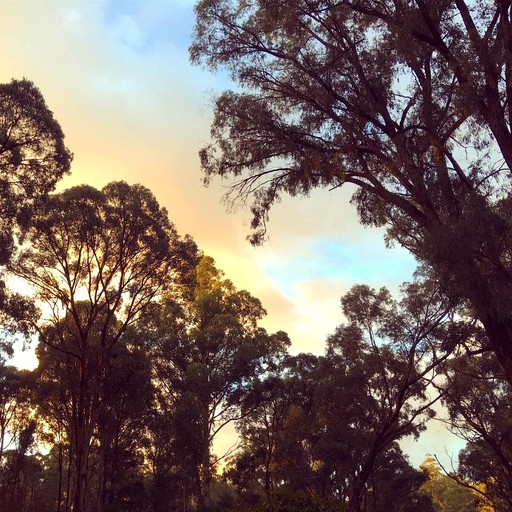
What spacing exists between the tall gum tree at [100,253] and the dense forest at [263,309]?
73mm

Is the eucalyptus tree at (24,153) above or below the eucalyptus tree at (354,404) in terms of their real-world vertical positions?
above

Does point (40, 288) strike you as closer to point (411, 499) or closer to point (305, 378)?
point (305, 378)

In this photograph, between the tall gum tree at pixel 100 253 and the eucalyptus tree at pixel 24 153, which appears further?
the tall gum tree at pixel 100 253

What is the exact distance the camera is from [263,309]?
29984mm

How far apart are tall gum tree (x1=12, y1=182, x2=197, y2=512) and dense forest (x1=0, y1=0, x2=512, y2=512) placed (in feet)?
0.24

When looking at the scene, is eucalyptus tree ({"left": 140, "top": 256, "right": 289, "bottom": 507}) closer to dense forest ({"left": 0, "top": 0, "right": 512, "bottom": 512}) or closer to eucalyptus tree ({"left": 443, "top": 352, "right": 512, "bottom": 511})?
dense forest ({"left": 0, "top": 0, "right": 512, "bottom": 512})

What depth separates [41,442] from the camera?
28.7 meters

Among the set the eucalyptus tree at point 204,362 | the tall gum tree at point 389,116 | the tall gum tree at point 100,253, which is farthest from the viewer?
the eucalyptus tree at point 204,362

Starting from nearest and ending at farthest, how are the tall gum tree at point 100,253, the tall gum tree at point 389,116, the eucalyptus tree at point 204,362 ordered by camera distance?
the tall gum tree at point 389,116, the tall gum tree at point 100,253, the eucalyptus tree at point 204,362

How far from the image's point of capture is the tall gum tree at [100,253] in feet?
57.4

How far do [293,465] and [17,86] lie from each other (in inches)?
868

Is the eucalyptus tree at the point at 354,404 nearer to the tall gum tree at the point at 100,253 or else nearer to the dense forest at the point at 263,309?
the dense forest at the point at 263,309

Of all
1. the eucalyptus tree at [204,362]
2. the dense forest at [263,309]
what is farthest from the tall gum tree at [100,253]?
the eucalyptus tree at [204,362]

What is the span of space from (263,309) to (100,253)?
13.5 metres
